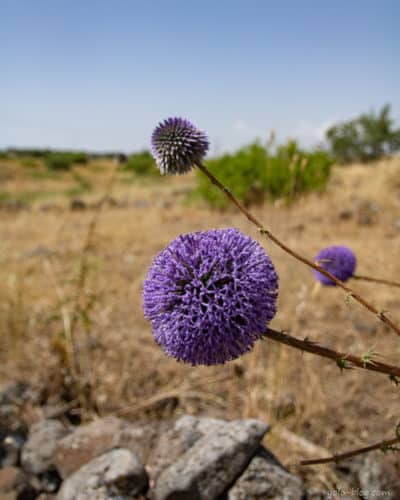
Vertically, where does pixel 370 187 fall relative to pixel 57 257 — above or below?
above

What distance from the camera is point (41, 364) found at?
4.48m

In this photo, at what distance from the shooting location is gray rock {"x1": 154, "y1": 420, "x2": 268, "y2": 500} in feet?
8.55

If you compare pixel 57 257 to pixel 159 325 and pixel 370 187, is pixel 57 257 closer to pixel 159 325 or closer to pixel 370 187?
pixel 159 325

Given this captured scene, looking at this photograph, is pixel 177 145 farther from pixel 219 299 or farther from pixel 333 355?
pixel 333 355

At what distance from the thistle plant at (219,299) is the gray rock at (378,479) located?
4.15ft

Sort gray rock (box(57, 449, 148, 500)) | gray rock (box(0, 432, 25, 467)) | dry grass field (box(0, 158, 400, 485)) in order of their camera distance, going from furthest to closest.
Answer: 1. dry grass field (box(0, 158, 400, 485))
2. gray rock (box(0, 432, 25, 467))
3. gray rock (box(57, 449, 148, 500))

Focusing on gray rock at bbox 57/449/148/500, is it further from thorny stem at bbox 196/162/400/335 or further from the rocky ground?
thorny stem at bbox 196/162/400/335

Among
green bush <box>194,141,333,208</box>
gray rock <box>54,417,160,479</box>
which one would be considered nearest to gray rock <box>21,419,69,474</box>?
gray rock <box>54,417,160,479</box>

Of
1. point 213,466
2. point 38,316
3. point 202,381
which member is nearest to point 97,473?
point 213,466

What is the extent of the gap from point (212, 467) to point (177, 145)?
1854 mm

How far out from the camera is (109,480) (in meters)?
2.73

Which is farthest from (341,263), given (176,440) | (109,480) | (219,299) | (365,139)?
(365,139)

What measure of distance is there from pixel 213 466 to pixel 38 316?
365cm

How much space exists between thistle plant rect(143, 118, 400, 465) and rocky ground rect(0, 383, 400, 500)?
3.93ft
